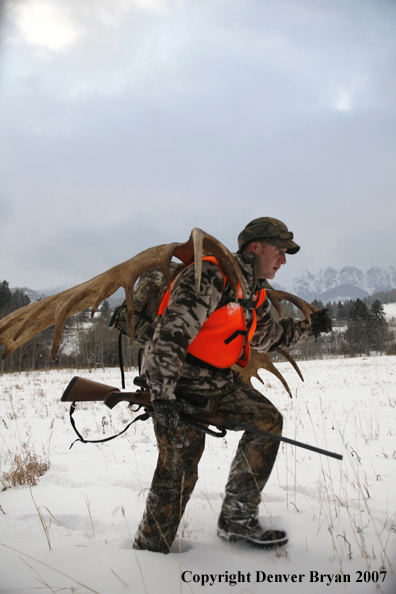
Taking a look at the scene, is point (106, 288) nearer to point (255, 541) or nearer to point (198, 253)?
point (198, 253)

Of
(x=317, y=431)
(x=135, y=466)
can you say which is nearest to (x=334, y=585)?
(x=135, y=466)

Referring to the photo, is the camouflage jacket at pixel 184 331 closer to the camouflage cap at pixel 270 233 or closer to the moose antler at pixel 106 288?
the moose antler at pixel 106 288

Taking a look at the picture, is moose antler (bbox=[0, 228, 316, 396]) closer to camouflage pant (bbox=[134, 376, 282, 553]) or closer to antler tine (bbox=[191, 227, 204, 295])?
antler tine (bbox=[191, 227, 204, 295])

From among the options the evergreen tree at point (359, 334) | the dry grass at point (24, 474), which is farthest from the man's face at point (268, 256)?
the evergreen tree at point (359, 334)

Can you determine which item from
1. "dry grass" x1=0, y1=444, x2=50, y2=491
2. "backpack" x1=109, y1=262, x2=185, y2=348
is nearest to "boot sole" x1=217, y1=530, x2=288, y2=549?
"backpack" x1=109, y1=262, x2=185, y2=348

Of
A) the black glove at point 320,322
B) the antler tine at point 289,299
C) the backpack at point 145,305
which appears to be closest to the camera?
the backpack at point 145,305

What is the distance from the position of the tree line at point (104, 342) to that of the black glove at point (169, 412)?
39571mm

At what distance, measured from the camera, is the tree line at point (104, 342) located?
141 feet

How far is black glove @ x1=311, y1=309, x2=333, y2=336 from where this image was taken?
339 centimetres

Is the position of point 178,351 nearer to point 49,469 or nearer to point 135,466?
point 135,466

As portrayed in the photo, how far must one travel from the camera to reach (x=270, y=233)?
289 centimetres

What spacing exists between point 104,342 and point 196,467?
44684 mm

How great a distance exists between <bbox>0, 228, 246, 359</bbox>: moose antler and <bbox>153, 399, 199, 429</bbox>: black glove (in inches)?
20.2

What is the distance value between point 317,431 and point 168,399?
173 inches
